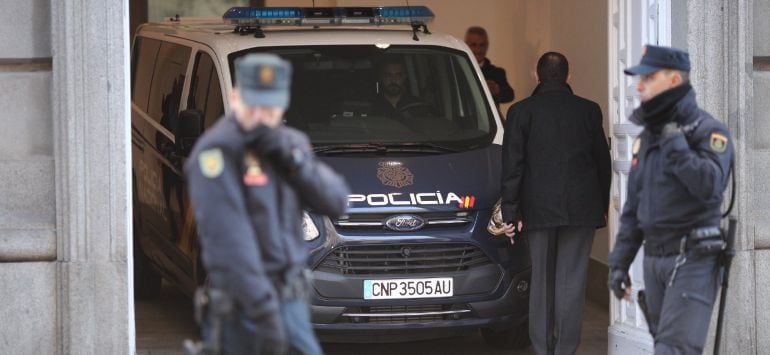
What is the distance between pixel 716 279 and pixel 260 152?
2231 mm

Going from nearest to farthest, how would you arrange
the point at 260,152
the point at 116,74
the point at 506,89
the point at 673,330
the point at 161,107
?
the point at 260,152
the point at 673,330
the point at 116,74
the point at 161,107
the point at 506,89

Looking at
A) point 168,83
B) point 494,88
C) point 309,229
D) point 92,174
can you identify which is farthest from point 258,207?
point 494,88

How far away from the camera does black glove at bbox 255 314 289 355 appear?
500 cm

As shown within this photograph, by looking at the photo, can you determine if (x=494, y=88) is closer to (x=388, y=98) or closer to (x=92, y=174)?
(x=388, y=98)

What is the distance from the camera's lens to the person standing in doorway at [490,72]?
40.5 feet

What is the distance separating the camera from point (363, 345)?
9.97m

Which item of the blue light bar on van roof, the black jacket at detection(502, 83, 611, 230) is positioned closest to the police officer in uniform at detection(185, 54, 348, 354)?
the black jacket at detection(502, 83, 611, 230)

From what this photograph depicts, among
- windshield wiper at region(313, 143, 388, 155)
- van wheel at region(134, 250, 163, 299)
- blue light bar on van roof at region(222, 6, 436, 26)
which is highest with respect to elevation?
blue light bar on van roof at region(222, 6, 436, 26)

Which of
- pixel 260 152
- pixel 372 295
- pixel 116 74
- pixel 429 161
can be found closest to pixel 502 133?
pixel 429 161

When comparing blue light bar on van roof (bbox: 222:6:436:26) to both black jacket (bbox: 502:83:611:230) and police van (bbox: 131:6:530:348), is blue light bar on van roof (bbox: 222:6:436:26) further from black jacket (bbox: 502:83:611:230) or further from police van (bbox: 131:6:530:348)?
black jacket (bbox: 502:83:611:230)

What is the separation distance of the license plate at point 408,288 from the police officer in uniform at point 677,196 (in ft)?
7.30

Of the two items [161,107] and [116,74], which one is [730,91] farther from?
[161,107]

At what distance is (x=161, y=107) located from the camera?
1069 centimetres

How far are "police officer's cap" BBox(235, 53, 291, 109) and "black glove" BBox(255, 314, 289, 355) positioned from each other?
688 millimetres
